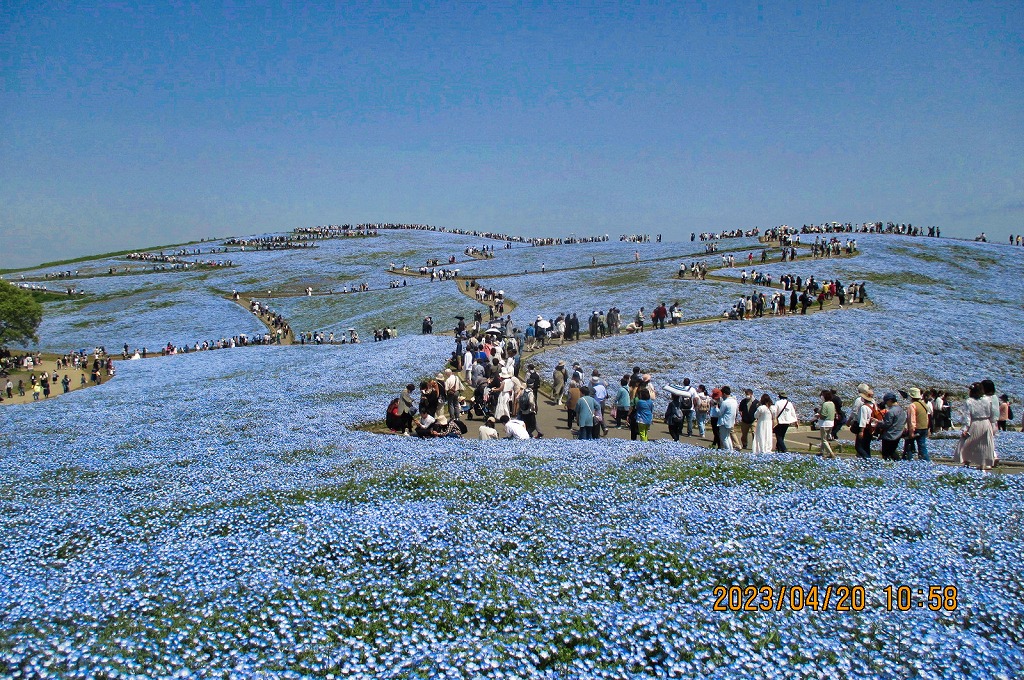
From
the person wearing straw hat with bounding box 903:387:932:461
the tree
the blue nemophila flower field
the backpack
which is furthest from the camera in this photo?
the tree

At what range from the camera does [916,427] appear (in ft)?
49.9

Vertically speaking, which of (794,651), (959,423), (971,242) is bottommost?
(959,423)

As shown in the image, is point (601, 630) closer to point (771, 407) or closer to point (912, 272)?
point (771, 407)

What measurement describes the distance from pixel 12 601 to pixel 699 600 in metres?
8.96

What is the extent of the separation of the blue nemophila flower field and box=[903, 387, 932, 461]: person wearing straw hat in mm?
2095

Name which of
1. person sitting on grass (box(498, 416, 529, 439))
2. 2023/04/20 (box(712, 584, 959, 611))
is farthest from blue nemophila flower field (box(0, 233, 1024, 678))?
person sitting on grass (box(498, 416, 529, 439))

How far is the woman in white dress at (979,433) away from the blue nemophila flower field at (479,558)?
1623 mm

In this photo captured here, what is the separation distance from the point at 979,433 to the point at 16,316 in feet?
198

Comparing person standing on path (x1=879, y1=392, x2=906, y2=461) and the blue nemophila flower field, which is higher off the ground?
person standing on path (x1=879, y1=392, x2=906, y2=461)

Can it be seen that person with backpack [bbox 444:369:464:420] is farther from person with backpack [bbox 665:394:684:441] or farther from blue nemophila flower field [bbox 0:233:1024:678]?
person with backpack [bbox 665:394:684:441]

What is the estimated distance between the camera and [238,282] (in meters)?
79.6

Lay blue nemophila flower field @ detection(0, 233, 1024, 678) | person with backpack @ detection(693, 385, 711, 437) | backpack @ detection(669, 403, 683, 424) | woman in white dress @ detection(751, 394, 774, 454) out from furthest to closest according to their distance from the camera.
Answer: person with backpack @ detection(693, 385, 711, 437) < backpack @ detection(669, 403, 683, 424) < woman in white dress @ detection(751, 394, 774, 454) < blue nemophila flower field @ detection(0, 233, 1024, 678)

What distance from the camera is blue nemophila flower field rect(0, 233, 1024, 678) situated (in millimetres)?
7223

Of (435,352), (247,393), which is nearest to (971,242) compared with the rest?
(435,352)
